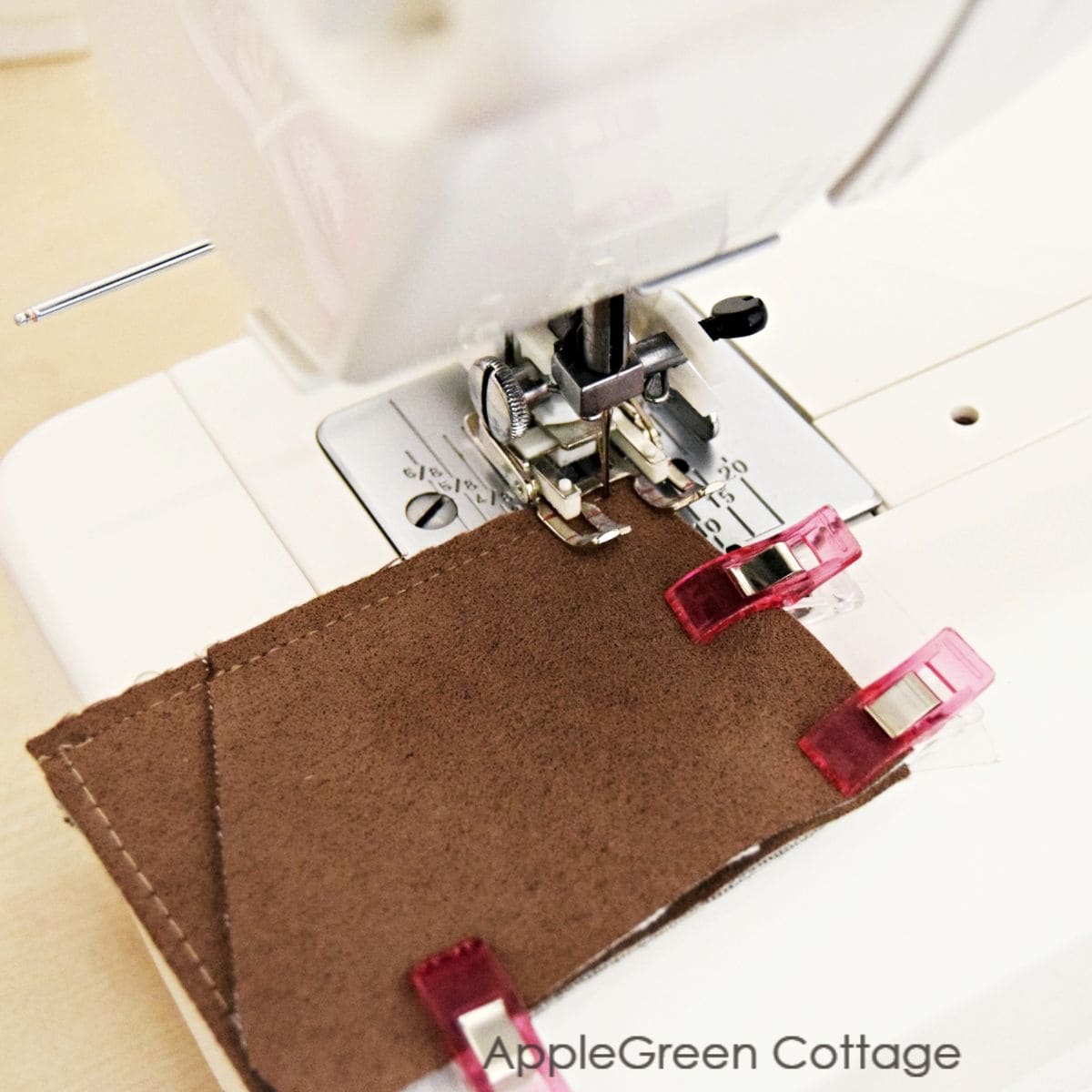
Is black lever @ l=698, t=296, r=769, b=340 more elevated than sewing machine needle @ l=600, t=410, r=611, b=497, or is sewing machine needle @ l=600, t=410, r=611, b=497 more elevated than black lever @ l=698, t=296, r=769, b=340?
black lever @ l=698, t=296, r=769, b=340

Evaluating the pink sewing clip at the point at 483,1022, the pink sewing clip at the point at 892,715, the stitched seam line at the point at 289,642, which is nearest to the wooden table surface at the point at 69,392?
the stitched seam line at the point at 289,642

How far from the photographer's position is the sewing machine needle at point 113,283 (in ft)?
→ 2.37

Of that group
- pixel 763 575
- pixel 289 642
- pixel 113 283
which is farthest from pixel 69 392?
pixel 763 575

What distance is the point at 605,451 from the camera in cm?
64

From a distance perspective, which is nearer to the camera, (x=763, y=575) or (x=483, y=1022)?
(x=483, y=1022)

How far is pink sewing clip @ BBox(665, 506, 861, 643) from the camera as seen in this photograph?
23.2 inches

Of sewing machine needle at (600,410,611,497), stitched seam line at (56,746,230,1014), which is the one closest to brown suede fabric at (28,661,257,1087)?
stitched seam line at (56,746,230,1014)

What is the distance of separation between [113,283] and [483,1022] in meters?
0.49

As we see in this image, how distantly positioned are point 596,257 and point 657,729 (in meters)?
0.23

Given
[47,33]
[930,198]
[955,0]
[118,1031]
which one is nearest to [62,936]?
[118,1031]

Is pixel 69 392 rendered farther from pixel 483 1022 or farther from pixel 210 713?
pixel 483 1022

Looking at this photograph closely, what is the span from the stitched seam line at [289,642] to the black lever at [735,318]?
0.15m

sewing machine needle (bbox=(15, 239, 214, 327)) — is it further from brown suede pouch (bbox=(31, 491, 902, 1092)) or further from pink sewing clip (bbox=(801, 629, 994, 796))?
pink sewing clip (bbox=(801, 629, 994, 796))

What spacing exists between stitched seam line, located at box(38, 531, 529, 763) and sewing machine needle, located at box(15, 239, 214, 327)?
25 centimetres
